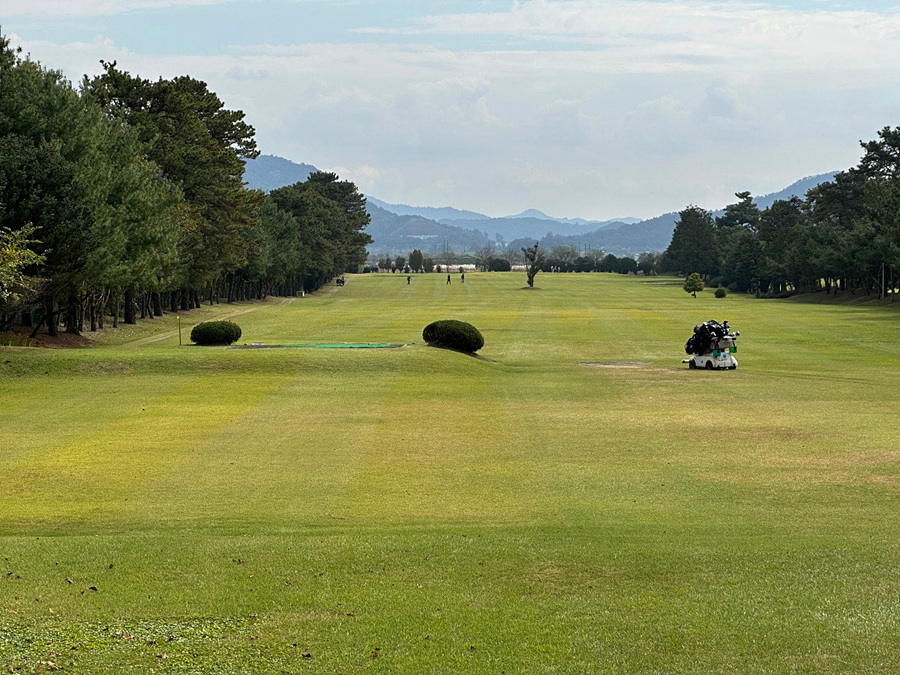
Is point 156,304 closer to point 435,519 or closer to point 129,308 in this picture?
point 129,308

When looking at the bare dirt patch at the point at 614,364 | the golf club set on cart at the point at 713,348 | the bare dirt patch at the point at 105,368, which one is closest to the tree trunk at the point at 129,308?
the bare dirt patch at the point at 105,368

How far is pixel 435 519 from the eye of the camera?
1488cm

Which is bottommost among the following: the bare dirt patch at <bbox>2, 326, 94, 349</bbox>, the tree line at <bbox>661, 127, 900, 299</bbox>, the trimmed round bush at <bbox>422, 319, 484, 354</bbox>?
the bare dirt patch at <bbox>2, 326, 94, 349</bbox>

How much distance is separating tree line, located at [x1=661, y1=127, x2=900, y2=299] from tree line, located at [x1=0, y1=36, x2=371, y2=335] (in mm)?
56791

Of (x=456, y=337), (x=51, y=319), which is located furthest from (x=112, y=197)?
(x=456, y=337)

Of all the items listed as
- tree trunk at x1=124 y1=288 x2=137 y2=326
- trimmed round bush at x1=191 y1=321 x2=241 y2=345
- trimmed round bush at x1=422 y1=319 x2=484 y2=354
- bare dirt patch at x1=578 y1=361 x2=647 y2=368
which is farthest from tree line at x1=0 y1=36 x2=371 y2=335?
bare dirt patch at x1=578 y1=361 x2=647 y2=368

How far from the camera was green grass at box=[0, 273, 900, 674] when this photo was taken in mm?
9031

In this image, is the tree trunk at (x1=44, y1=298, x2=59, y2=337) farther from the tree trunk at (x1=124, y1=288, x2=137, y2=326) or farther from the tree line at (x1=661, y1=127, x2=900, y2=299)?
the tree line at (x1=661, y1=127, x2=900, y2=299)

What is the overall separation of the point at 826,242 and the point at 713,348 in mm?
85047

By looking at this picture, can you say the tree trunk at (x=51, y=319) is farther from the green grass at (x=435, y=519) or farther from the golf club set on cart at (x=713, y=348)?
the golf club set on cart at (x=713, y=348)

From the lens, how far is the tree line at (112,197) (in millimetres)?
39344

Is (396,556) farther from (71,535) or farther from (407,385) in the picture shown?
(407,385)

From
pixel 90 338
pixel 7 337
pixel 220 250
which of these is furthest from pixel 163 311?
pixel 7 337

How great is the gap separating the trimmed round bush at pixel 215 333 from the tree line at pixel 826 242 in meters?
61.2
